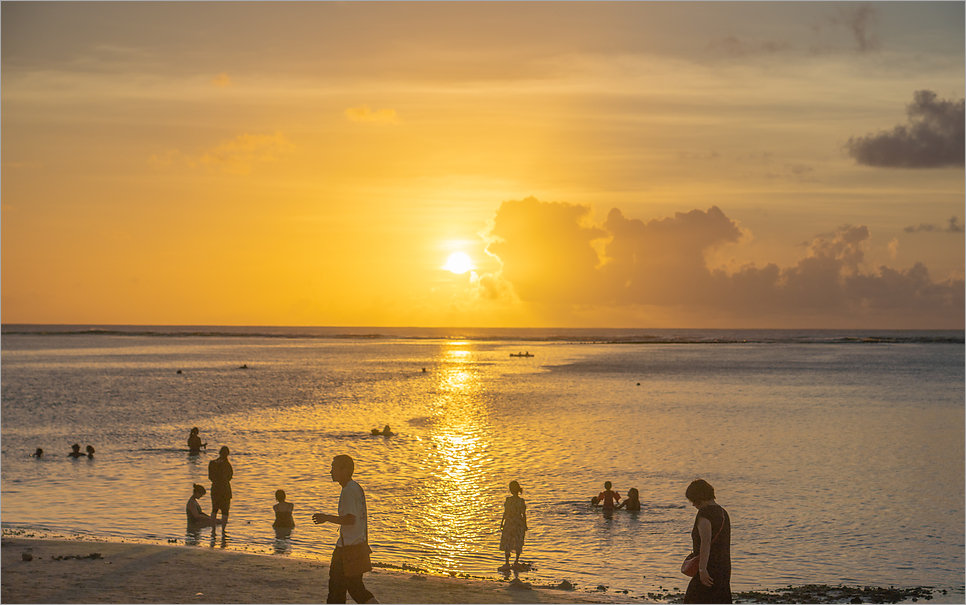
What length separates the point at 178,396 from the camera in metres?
57.8

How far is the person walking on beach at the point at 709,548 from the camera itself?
855 centimetres

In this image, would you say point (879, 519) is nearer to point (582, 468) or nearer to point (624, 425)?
point (582, 468)

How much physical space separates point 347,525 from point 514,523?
7.00m

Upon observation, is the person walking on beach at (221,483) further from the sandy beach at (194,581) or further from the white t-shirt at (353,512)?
the white t-shirt at (353,512)

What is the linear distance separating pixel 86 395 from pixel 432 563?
163 feet

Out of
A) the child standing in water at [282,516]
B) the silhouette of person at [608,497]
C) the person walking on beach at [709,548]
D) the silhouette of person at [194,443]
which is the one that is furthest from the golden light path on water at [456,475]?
the silhouette of person at [194,443]

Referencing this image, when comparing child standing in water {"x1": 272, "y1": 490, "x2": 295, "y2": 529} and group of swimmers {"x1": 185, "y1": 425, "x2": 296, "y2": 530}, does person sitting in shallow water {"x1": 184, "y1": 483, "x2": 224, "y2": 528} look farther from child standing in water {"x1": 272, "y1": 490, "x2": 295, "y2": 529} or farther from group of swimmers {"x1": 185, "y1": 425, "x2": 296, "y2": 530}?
child standing in water {"x1": 272, "y1": 490, "x2": 295, "y2": 529}

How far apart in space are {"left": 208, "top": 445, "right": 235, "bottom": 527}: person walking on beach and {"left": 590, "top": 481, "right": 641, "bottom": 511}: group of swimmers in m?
10.2

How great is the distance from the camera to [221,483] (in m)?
18.3

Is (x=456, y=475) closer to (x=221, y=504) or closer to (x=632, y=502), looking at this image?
(x=632, y=502)

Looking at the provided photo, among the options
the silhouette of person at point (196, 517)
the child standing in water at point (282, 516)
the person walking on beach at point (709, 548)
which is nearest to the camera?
the person walking on beach at point (709, 548)

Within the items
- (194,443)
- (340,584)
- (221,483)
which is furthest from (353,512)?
(194,443)

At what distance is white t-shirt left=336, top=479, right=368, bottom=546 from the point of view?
30.3ft

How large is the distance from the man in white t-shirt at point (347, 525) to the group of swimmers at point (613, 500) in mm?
12539
